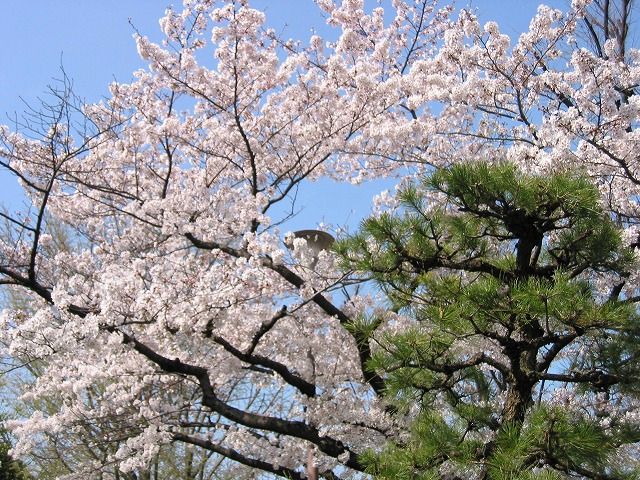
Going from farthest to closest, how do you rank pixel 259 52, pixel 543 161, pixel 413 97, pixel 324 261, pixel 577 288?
pixel 259 52, pixel 413 97, pixel 324 261, pixel 543 161, pixel 577 288

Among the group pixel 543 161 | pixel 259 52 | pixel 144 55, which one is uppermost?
pixel 259 52

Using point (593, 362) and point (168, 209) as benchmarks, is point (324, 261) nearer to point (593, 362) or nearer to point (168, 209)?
point (168, 209)

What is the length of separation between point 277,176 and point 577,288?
407cm

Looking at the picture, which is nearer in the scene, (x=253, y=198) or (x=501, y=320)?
(x=501, y=320)

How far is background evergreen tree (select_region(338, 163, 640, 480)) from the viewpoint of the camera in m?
3.66

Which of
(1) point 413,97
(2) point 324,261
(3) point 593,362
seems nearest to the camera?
(3) point 593,362

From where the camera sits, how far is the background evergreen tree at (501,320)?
3656 millimetres

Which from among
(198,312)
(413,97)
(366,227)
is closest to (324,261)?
(198,312)

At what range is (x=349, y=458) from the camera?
555cm

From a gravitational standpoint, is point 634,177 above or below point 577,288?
above

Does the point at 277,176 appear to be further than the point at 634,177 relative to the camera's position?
Yes

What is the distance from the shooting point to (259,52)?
7336 mm

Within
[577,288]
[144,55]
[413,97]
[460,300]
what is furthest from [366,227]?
[144,55]

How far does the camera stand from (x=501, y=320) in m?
3.83
